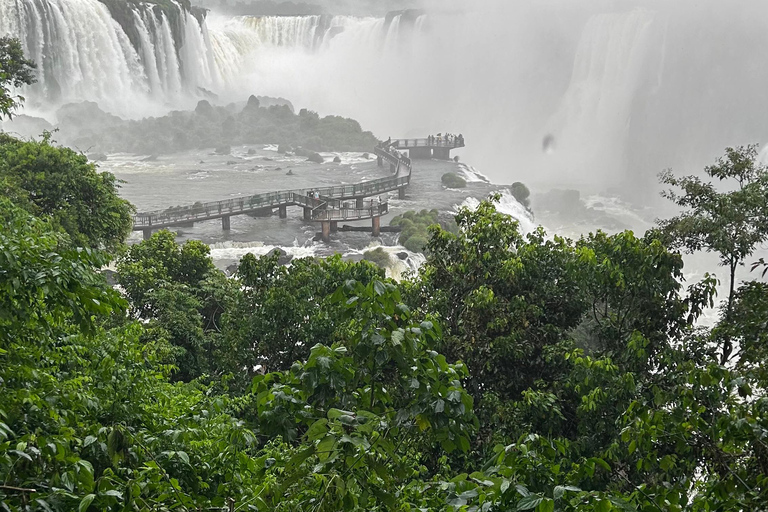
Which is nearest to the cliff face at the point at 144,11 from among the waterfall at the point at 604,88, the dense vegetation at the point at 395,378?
the waterfall at the point at 604,88

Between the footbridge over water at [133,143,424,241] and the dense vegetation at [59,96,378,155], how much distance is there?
18.0m

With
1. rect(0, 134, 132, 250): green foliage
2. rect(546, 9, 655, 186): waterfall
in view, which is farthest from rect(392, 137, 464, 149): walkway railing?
rect(0, 134, 132, 250): green foliage

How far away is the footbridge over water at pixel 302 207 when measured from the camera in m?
26.1

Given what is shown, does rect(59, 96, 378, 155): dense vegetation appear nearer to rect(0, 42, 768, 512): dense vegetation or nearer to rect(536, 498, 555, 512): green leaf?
rect(0, 42, 768, 512): dense vegetation

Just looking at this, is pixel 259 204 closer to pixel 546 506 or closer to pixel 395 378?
pixel 395 378

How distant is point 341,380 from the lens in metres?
3.52

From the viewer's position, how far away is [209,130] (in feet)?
166

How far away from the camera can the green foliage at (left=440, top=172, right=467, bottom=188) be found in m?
36.7

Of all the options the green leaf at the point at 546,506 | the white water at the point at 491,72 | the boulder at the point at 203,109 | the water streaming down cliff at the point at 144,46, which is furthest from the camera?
the boulder at the point at 203,109

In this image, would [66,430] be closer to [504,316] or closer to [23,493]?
[23,493]

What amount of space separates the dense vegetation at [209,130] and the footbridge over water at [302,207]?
1799 cm

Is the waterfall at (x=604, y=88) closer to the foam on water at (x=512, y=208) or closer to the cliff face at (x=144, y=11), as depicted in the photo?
the foam on water at (x=512, y=208)

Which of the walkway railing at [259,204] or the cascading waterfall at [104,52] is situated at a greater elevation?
the cascading waterfall at [104,52]

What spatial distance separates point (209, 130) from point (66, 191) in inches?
1469
